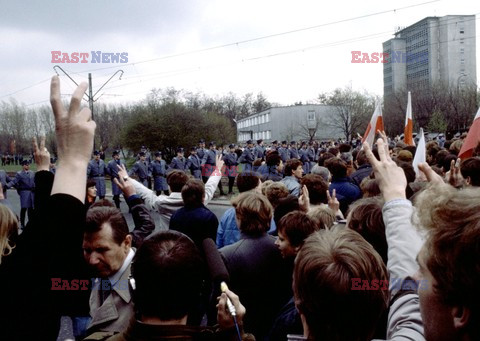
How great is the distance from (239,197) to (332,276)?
2386mm

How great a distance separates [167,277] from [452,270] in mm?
999

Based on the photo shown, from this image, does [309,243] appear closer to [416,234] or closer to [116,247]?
[416,234]

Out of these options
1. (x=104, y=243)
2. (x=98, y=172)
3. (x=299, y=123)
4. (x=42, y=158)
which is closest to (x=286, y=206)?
(x=104, y=243)

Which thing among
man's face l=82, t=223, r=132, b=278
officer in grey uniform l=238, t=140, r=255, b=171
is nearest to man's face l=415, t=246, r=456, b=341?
man's face l=82, t=223, r=132, b=278

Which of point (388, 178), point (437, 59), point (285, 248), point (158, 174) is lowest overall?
point (158, 174)

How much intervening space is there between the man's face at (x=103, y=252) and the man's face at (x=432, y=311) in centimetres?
213

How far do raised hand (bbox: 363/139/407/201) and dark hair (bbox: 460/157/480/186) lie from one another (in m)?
2.19

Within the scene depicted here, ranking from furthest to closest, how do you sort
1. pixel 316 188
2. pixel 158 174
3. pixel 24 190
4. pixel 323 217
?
pixel 158 174 < pixel 24 190 < pixel 316 188 < pixel 323 217

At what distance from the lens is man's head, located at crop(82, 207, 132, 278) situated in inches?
116

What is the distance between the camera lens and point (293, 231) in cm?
312

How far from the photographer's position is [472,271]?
3.63ft

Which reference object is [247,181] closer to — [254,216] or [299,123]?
[254,216]

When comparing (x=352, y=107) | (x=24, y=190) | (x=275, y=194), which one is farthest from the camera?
(x=352, y=107)

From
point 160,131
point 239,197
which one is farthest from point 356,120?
point 239,197
